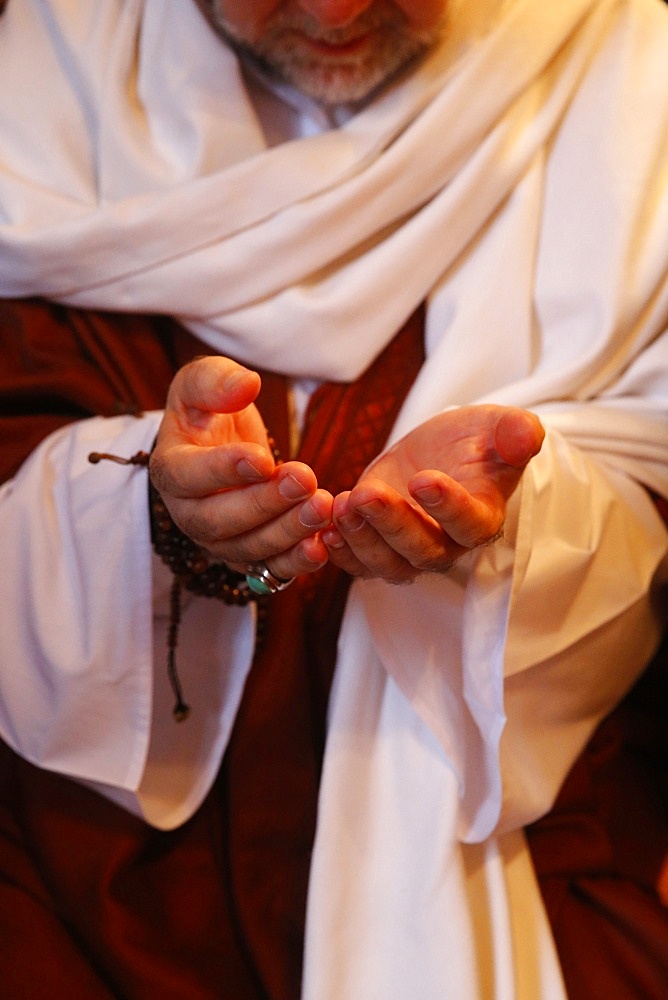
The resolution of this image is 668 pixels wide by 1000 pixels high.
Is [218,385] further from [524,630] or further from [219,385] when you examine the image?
[524,630]

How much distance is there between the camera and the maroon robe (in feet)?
2.93

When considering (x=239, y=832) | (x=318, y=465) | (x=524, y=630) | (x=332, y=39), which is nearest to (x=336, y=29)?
(x=332, y=39)

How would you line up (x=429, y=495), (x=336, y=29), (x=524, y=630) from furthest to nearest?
(x=336, y=29)
(x=524, y=630)
(x=429, y=495)

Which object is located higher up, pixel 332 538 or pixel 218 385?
pixel 218 385

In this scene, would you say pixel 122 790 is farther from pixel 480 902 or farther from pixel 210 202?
pixel 210 202

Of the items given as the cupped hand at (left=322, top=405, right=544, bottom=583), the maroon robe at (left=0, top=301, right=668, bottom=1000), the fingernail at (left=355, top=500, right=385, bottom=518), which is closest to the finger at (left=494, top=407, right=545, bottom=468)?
the cupped hand at (left=322, top=405, right=544, bottom=583)

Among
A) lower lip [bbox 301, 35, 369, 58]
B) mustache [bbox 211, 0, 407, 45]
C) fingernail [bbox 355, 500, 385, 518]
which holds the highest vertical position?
mustache [bbox 211, 0, 407, 45]

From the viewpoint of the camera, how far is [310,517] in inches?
26.6

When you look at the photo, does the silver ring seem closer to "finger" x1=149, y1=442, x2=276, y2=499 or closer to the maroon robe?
"finger" x1=149, y1=442, x2=276, y2=499

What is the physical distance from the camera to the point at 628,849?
103 centimetres

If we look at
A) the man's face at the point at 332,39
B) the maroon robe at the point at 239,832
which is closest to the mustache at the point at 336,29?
the man's face at the point at 332,39

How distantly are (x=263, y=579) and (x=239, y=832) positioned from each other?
1.13 feet

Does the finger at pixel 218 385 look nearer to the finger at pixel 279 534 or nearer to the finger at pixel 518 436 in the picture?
the finger at pixel 279 534

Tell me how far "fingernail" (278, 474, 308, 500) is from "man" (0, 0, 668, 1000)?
6 centimetres
